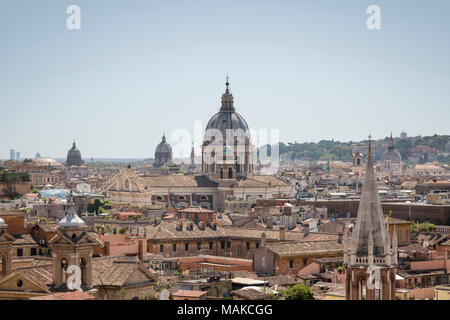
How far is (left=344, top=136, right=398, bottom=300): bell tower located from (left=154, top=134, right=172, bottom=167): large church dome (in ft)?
363

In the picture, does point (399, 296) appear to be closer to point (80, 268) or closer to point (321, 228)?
point (80, 268)

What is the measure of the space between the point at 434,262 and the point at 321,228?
10766 mm

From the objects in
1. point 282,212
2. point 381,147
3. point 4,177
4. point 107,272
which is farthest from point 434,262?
point 381,147

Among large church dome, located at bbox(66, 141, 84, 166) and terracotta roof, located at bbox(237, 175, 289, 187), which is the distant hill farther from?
terracotta roof, located at bbox(237, 175, 289, 187)

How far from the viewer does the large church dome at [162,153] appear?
5074 inches

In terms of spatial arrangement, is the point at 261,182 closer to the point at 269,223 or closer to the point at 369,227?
the point at 269,223

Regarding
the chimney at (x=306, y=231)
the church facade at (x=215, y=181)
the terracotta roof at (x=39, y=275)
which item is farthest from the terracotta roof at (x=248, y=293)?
the church facade at (x=215, y=181)

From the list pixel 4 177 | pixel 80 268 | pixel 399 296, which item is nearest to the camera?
pixel 80 268

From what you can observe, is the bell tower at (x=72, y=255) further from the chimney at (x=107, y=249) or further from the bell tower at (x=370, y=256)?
the chimney at (x=107, y=249)

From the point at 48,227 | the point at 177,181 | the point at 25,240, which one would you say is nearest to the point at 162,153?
the point at 177,181

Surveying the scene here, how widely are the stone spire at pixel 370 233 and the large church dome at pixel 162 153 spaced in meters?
111

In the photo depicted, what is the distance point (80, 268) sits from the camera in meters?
→ 19.8

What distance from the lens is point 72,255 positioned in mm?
19734

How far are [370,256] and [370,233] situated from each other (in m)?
0.42
